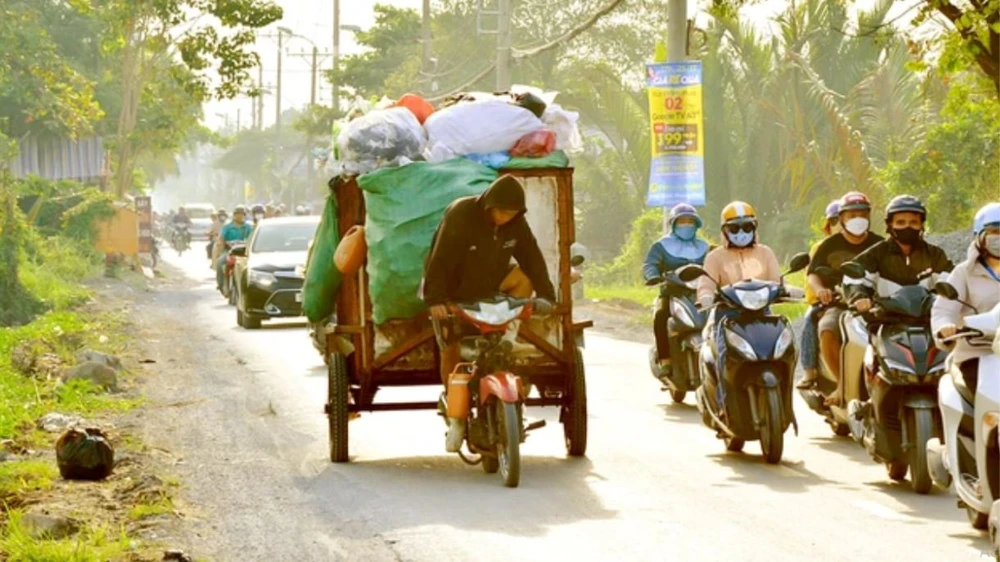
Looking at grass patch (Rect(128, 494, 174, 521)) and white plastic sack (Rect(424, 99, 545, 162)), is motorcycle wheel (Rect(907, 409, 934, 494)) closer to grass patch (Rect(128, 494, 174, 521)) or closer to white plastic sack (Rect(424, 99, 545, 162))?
white plastic sack (Rect(424, 99, 545, 162))

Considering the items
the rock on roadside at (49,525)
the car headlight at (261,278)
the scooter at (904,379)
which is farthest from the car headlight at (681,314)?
the car headlight at (261,278)

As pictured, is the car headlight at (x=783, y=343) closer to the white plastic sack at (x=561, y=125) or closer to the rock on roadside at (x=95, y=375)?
the white plastic sack at (x=561, y=125)

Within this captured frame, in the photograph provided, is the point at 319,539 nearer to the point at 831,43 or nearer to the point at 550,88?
the point at 831,43

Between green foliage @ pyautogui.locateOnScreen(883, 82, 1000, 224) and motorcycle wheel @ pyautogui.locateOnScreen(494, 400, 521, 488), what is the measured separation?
17755 mm

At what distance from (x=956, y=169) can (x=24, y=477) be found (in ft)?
62.0

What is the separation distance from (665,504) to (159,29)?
38139 mm

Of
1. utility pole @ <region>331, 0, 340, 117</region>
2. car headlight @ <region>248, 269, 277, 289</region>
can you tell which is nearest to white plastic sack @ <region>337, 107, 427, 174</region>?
car headlight @ <region>248, 269, 277, 289</region>

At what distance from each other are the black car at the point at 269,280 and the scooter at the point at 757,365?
1533cm

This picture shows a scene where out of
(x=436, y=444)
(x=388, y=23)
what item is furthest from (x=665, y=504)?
(x=388, y=23)

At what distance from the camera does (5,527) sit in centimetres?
1019

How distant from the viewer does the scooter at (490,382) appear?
11289 mm

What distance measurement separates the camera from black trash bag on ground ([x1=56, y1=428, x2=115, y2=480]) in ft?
39.7

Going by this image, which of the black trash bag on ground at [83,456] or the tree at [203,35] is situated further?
the tree at [203,35]

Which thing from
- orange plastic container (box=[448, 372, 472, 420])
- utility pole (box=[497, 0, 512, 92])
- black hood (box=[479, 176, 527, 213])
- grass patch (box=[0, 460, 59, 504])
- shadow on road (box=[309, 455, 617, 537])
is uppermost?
utility pole (box=[497, 0, 512, 92])
